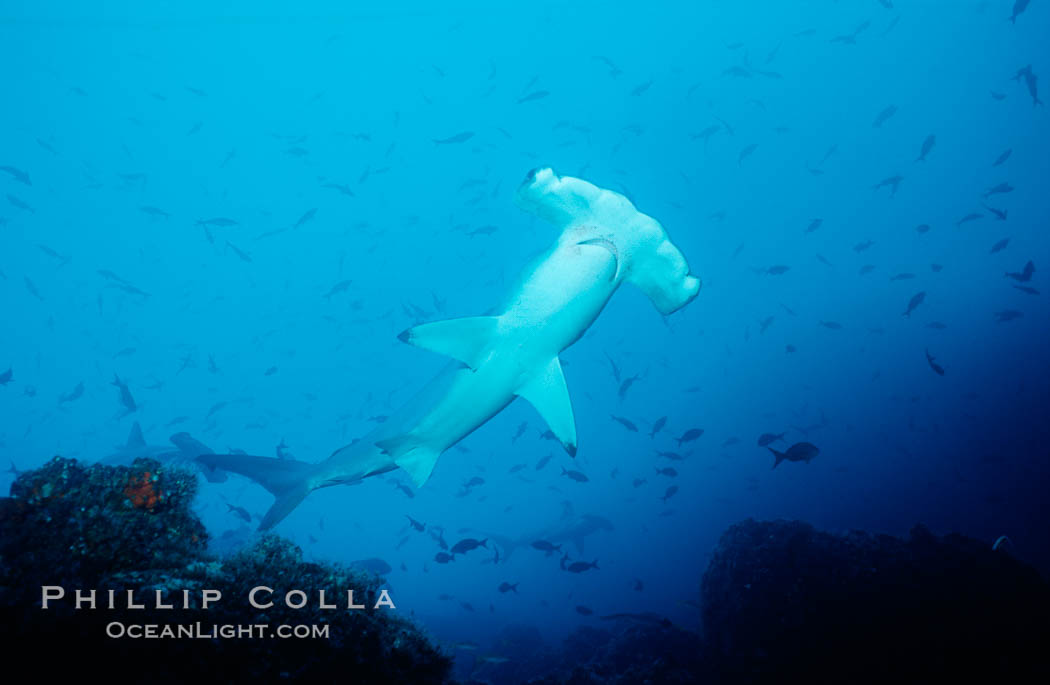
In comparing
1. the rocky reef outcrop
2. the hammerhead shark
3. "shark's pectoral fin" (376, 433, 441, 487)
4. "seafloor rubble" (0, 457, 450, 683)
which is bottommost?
the rocky reef outcrop

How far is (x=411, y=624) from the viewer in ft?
9.29

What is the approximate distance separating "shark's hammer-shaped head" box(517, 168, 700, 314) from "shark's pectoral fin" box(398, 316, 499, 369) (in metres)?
0.89

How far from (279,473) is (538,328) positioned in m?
2.97

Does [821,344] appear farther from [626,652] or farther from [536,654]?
[626,652]

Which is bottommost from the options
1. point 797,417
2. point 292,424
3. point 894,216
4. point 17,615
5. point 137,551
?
A: point 17,615

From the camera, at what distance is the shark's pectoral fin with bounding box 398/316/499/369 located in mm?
3365

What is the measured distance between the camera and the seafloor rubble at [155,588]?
1.69m

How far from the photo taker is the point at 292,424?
69.8m

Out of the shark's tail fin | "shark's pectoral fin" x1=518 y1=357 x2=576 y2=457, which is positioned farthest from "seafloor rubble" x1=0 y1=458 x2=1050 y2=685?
"shark's pectoral fin" x1=518 y1=357 x2=576 y2=457

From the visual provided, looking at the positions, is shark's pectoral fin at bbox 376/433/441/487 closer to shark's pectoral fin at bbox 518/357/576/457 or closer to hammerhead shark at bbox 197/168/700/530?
hammerhead shark at bbox 197/168/700/530

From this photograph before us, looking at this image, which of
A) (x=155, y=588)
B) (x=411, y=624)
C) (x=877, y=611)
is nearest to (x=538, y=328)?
(x=411, y=624)

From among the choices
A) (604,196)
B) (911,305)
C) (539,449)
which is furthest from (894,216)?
(604,196)

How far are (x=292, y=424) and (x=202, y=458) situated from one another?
73876mm

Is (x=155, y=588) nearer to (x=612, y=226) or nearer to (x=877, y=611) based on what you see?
(x=612, y=226)
